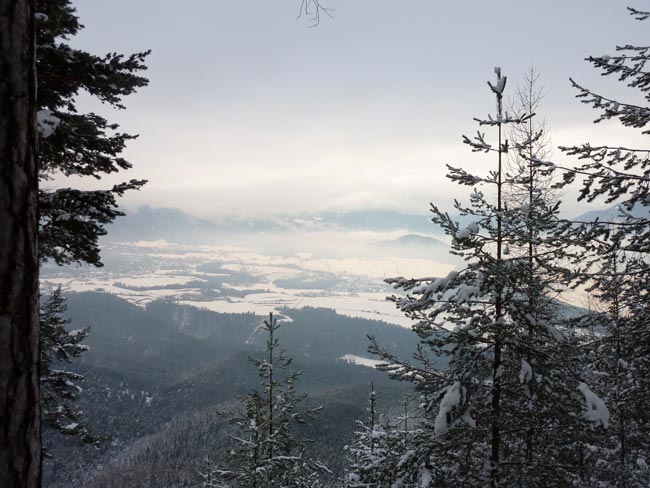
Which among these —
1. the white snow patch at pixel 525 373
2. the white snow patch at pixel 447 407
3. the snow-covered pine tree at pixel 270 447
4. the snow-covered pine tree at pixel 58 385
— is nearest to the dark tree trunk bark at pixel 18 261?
the white snow patch at pixel 447 407

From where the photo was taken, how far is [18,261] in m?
1.34

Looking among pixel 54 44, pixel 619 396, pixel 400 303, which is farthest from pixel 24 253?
pixel 619 396

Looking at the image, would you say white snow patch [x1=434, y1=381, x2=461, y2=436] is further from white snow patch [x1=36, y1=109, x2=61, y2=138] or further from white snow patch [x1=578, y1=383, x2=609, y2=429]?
white snow patch [x1=36, y1=109, x2=61, y2=138]

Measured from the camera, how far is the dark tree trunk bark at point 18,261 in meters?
1.28

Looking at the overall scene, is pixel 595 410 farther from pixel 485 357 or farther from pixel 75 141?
pixel 75 141

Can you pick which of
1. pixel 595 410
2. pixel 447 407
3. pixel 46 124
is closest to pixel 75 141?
pixel 46 124

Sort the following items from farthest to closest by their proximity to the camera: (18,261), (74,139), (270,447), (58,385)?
(270,447) < (58,385) < (74,139) < (18,261)

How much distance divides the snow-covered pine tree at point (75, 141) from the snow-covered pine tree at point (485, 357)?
484 cm

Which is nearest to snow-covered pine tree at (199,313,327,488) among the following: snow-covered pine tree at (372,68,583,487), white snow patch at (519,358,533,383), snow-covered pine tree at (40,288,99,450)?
snow-covered pine tree at (40,288,99,450)

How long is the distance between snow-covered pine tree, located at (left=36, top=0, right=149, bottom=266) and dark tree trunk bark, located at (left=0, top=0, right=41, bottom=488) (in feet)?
11.7

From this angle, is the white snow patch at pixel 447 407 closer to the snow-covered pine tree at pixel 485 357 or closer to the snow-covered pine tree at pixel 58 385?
the snow-covered pine tree at pixel 485 357

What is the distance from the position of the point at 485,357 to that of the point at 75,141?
7.07m

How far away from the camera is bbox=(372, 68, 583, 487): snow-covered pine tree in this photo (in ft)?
18.9

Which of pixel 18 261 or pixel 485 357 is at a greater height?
pixel 18 261
